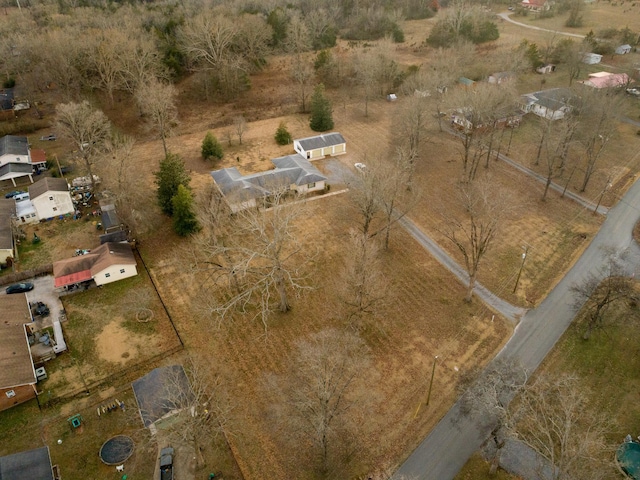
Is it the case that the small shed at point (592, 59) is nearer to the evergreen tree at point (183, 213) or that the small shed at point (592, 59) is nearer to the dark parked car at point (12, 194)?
the evergreen tree at point (183, 213)

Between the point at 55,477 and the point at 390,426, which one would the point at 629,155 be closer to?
the point at 390,426

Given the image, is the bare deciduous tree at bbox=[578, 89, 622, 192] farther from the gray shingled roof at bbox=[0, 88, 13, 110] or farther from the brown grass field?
the gray shingled roof at bbox=[0, 88, 13, 110]

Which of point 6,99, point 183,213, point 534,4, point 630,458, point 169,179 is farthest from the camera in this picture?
point 534,4

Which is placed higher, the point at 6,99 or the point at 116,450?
the point at 6,99

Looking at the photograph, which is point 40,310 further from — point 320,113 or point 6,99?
point 6,99

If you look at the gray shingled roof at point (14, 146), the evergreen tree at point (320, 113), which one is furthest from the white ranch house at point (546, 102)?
the gray shingled roof at point (14, 146)

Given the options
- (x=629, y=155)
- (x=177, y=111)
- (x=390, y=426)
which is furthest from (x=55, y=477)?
(x=629, y=155)

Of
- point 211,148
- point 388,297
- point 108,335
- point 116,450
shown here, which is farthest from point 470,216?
point 116,450
